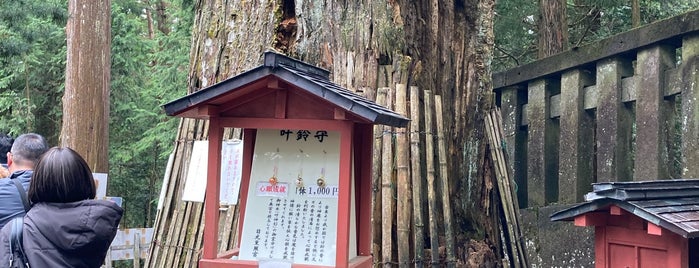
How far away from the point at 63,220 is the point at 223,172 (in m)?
1.84

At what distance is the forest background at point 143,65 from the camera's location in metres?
12.5

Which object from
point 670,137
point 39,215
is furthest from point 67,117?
point 670,137

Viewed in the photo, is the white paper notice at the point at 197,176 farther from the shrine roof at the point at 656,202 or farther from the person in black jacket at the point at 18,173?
the shrine roof at the point at 656,202

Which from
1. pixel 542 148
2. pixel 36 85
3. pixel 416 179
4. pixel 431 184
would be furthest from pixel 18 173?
pixel 36 85

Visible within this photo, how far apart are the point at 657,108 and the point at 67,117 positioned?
7.13 metres

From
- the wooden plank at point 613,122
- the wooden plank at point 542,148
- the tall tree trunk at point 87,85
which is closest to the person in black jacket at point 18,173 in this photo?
the tall tree trunk at point 87,85

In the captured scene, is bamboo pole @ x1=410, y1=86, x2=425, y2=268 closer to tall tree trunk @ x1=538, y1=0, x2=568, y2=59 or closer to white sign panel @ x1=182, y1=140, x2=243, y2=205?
white sign panel @ x1=182, y1=140, x2=243, y2=205

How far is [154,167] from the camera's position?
1591cm

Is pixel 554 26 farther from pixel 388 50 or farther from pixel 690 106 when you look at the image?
pixel 388 50

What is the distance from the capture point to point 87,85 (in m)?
8.31

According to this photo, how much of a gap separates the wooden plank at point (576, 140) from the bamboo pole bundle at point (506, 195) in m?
2.09

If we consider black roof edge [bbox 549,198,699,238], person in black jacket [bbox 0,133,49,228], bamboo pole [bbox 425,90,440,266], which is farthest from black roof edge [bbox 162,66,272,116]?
black roof edge [bbox 549,198,699,238]

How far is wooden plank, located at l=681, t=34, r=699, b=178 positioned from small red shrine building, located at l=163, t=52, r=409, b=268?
4.29 m

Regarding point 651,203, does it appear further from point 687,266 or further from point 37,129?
point 37,129
